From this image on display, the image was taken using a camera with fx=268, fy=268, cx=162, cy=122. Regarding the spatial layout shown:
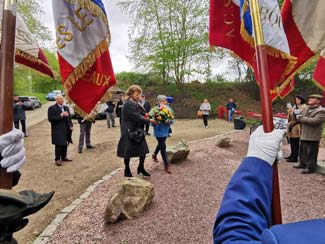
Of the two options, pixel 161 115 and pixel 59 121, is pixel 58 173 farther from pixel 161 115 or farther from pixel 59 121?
pixel 161 115

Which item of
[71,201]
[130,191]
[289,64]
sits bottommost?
[71,201]

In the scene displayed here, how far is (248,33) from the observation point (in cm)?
241

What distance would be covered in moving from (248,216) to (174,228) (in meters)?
2.89

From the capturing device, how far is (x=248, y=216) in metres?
1.14

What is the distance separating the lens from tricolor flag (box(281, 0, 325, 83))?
2.40m

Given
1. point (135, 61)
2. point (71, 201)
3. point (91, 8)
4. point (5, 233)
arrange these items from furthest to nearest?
1. point (135, 61)
2. point (71, 201)
3. point (91, 8)
4. point (5, 233)

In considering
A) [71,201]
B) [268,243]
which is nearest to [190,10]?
[71,201]

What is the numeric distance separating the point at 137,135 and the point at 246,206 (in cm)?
412

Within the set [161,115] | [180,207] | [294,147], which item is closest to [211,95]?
[294,147]

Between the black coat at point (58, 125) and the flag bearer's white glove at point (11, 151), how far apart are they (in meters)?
5.32

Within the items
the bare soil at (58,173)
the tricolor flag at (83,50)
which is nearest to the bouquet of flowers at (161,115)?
the bare soil at (58,173)

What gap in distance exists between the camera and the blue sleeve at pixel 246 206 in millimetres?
1081

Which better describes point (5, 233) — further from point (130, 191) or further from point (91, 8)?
point (130, 191)

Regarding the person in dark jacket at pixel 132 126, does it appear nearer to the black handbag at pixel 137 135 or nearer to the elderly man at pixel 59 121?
the black handbag at pixel 137 135
